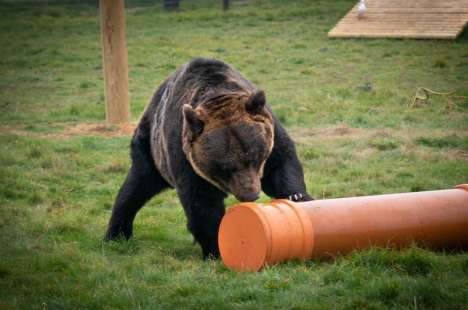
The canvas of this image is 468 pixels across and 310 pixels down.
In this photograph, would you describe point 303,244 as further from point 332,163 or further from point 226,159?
point 332,163

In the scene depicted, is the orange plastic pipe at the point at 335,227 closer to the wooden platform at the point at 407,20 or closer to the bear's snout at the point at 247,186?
the bear's snout at the point at 247,186

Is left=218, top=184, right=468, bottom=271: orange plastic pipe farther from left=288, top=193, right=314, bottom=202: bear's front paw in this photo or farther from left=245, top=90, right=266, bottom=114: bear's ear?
left=245, top=90, right=266, bottom=114: bear's ear

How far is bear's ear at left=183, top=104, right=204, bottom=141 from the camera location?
6285 millimetres

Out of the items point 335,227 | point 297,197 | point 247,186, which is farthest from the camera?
point 297,197

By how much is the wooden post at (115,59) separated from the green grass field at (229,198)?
19.6 inches

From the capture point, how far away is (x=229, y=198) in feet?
31.8

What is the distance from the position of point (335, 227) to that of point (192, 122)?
1462 mm

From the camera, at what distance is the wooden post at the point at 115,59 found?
46.2 ft

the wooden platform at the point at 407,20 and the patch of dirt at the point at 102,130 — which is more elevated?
the wooden platform at the point at 407,20

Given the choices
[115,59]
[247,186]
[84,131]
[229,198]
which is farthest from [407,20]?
[247,186]

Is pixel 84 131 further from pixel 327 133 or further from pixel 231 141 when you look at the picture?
pixel 231 141

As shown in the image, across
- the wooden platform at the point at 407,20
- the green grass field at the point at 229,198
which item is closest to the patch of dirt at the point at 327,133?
the green grass field at the point at 229,198

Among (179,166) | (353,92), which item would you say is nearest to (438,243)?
(179,166)

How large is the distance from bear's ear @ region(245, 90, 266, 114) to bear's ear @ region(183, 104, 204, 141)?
420mm
